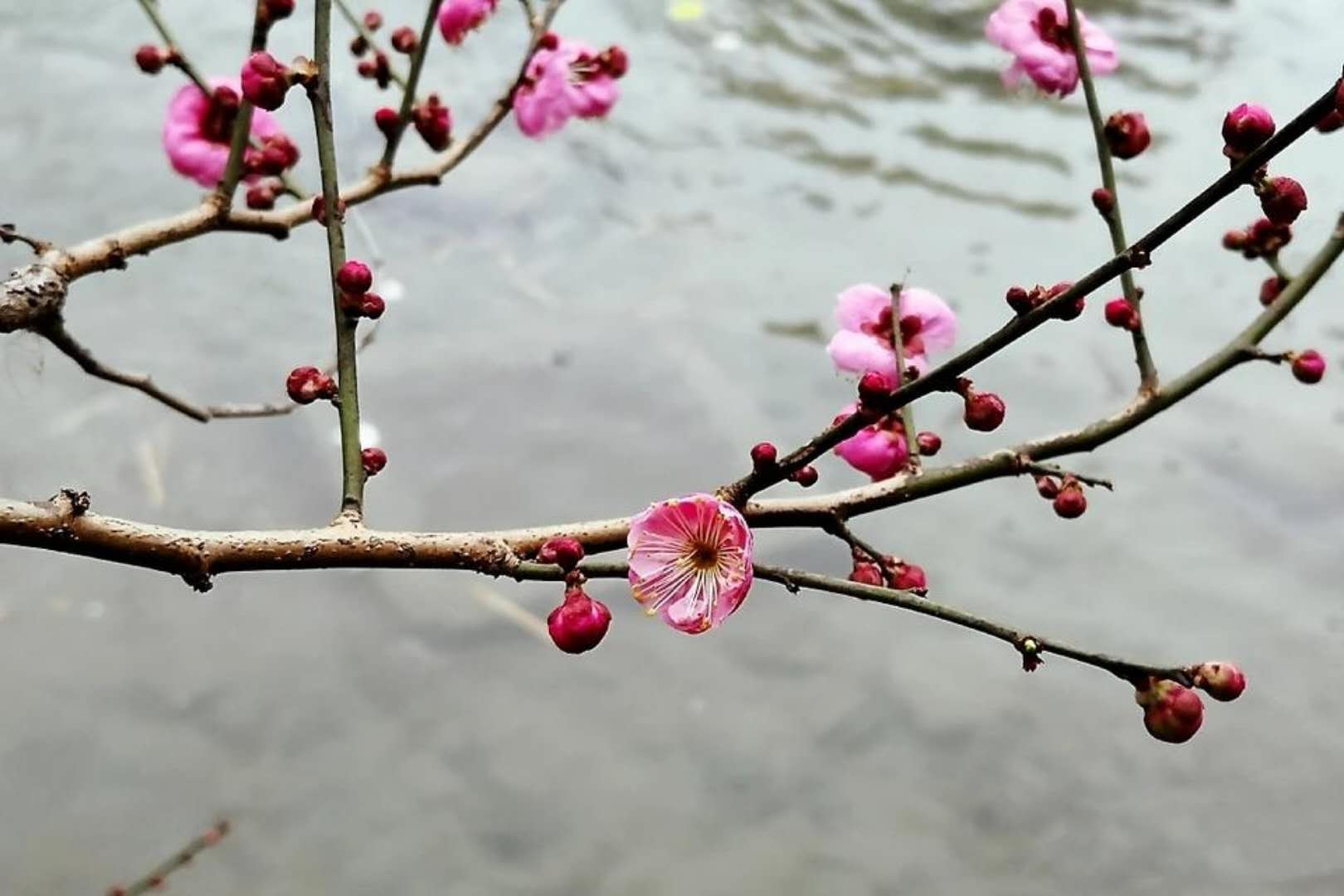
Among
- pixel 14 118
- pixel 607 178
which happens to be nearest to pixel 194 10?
pixel 14 118

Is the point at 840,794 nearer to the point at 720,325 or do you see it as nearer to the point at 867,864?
the point at 867,864

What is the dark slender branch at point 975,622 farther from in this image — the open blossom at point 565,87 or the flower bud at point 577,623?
the open blossom at point 565,87

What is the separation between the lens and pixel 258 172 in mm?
885

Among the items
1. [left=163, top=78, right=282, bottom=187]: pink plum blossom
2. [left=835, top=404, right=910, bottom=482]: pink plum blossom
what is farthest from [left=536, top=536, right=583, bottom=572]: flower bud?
[left=163, top=78, right=282, bottom=187]: pink plum blossom

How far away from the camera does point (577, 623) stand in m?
0.54

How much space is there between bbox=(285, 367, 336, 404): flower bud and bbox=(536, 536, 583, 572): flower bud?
0.15 meters

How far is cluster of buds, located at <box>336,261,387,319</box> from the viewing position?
0.58 meters

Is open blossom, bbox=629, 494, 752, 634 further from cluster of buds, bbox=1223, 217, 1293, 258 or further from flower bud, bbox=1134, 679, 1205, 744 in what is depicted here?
cluster of buds, bbox=1223, 217, 1293, 258

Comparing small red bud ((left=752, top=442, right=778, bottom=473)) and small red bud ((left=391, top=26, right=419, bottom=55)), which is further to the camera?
small red bud ((left=391, top=26, right=419, bottom=55))

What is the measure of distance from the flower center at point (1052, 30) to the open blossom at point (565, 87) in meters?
0.34

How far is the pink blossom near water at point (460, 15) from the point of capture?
39.3 inches

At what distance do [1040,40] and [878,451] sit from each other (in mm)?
318

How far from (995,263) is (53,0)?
191 centimetres

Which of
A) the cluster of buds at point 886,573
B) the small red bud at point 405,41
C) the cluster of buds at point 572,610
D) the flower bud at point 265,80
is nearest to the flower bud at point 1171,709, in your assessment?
the cluster of buds at point 886,573
